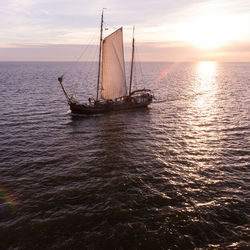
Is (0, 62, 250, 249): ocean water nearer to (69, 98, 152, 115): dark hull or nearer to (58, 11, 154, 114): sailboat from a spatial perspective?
(69, 98, 152, 115): dark hull

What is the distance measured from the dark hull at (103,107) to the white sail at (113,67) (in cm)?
296

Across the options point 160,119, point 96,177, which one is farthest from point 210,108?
point 96,177

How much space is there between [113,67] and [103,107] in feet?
32.9

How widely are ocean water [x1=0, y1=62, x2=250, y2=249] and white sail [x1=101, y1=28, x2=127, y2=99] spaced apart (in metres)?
13.8

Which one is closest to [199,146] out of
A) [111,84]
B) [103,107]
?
[103,107]

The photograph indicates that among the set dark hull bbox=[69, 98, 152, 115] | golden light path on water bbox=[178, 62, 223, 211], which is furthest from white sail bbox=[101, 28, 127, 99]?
golden light path on water bbox=[178, 62, 223, 211]

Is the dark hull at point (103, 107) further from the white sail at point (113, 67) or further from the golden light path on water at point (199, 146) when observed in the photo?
the golden light path on water at point (199, 146)

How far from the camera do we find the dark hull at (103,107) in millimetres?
44781

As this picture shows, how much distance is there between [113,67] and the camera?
1873 inches

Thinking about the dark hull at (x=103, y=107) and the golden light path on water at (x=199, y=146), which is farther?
Answer: the dark hull at (x=103, y=107)

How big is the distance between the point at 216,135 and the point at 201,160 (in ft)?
33.3

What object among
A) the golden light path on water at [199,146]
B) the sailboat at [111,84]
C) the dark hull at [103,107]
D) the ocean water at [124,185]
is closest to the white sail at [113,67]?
the sailboat at [111,84]

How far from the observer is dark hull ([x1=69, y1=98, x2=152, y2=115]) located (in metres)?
44.8

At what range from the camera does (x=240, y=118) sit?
41.7 metres
